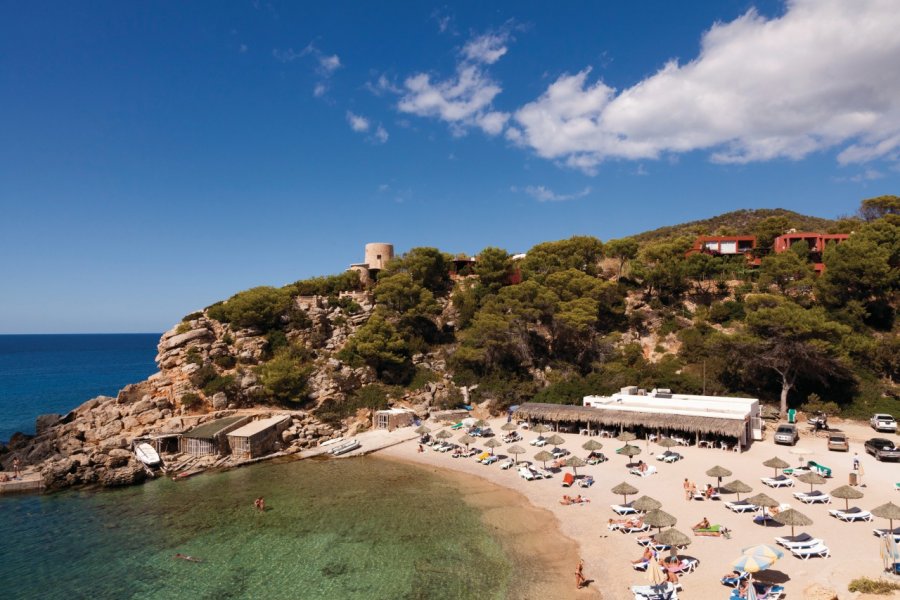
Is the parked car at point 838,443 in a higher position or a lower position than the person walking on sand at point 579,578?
higher

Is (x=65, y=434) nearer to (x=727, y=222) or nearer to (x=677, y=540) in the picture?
(x=677, y=540)

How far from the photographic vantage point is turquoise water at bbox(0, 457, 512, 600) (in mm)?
17203

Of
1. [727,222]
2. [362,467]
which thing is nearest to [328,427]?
[362,467]

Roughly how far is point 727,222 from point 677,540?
10324 centimetres

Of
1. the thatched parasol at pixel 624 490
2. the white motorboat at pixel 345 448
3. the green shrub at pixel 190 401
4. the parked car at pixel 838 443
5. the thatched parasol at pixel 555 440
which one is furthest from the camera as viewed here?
the green shrub at pixel 190 401

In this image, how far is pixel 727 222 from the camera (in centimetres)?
10175

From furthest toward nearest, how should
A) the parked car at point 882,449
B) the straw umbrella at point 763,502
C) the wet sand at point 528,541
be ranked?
the parked car at point 882,449, the straw umbrella at point 763,502, the wet sand at point 528,541

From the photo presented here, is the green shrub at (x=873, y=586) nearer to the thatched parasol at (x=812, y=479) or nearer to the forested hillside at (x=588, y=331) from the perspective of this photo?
the thatched parasol at (x=812, y=479)

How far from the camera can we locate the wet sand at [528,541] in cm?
1596

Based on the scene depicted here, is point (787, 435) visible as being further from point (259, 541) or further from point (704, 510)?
point (259, 541)

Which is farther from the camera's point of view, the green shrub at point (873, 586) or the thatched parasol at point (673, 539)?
the thatched parasol at point (673, 539)

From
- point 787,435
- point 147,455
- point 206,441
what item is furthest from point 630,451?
point 147,455

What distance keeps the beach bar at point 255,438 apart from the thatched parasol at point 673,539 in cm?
2735

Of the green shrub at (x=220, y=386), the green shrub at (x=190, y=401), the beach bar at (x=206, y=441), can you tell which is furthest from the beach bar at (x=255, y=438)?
the green shrub at (x=190, y=401)
